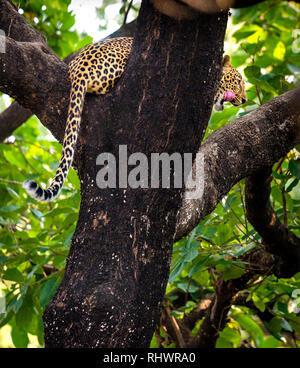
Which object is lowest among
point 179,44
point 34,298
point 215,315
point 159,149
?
point 215,315

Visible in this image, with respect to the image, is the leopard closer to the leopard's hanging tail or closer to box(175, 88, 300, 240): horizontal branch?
the leopard's hanging tail

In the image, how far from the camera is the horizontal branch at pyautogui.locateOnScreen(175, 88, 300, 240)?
8.21ft

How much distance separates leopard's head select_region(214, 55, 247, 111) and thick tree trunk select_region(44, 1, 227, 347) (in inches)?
80.8

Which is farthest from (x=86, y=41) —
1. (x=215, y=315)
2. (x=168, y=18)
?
(x=215, y=315)

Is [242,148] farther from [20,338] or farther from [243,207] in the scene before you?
[20,338]

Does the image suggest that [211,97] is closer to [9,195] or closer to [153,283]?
[153,283]

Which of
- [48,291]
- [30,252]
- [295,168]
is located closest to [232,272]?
[295,168]

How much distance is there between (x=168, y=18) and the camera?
2.06 meters

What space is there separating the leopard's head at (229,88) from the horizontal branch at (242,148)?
1370mm

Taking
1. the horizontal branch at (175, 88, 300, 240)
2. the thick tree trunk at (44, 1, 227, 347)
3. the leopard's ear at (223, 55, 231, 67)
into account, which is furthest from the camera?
the leopard's ear at (223, 55, 231, 67)

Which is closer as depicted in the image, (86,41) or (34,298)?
(34,298)

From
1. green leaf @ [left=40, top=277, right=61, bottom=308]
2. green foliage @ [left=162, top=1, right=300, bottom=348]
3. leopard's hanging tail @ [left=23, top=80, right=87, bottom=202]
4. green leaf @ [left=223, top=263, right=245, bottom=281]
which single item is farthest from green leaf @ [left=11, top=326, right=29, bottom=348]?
leopard's hanging tail @ [left=23, top=80, right=87, bottom=202]

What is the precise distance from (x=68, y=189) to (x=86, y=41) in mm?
1273

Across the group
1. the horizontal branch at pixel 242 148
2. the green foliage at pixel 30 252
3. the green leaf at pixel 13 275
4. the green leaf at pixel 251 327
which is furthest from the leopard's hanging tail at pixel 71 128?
the green leaf at pixel 251 327
